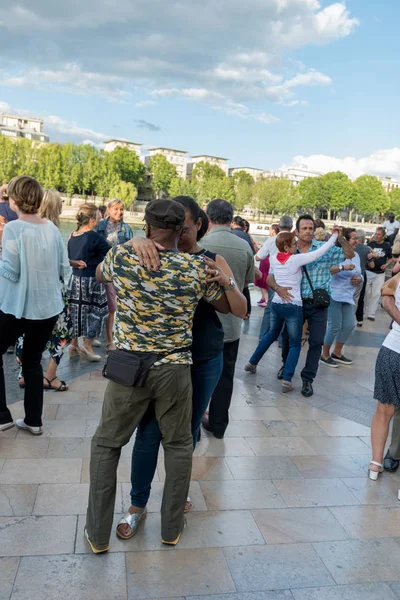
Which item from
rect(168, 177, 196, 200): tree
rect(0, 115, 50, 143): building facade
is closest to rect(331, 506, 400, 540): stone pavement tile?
rect(168, 177, 196, 200): tree

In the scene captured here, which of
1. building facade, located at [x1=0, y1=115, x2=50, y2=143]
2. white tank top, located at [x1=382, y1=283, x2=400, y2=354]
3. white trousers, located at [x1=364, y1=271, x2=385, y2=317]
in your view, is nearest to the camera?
white tank top, located at [x1=382, y1=283, x2=400, y2=354]

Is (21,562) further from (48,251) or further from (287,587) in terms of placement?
(48,251)

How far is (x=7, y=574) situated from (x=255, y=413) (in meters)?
2.83

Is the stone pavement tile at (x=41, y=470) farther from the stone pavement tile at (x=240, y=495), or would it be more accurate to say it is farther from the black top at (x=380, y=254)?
the black top at (x=380, y=254)

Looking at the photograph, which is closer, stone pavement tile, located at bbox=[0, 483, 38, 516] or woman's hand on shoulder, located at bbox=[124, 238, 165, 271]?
woman's hand on shoulder, located at bbox=[124, 238, 165, 271]

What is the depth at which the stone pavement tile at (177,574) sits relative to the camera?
2.38 meters

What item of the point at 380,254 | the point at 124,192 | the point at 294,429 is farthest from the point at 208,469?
the point at 124,192

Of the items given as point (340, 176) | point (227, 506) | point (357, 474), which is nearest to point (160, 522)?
point (227, 506)

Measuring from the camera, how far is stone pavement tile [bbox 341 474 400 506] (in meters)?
3.42

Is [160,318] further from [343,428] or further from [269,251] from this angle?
[269,251]

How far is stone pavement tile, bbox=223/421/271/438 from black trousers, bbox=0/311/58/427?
61.7 inches

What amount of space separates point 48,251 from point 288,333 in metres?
2.77

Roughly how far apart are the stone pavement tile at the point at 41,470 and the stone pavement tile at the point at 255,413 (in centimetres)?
167

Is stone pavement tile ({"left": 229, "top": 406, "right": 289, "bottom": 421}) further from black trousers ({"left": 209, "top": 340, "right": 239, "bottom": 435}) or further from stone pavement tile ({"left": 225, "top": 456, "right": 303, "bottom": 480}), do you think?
stone pavement tile ({"left": 225, "top": 456, "right": 303, "bottom": 480})
